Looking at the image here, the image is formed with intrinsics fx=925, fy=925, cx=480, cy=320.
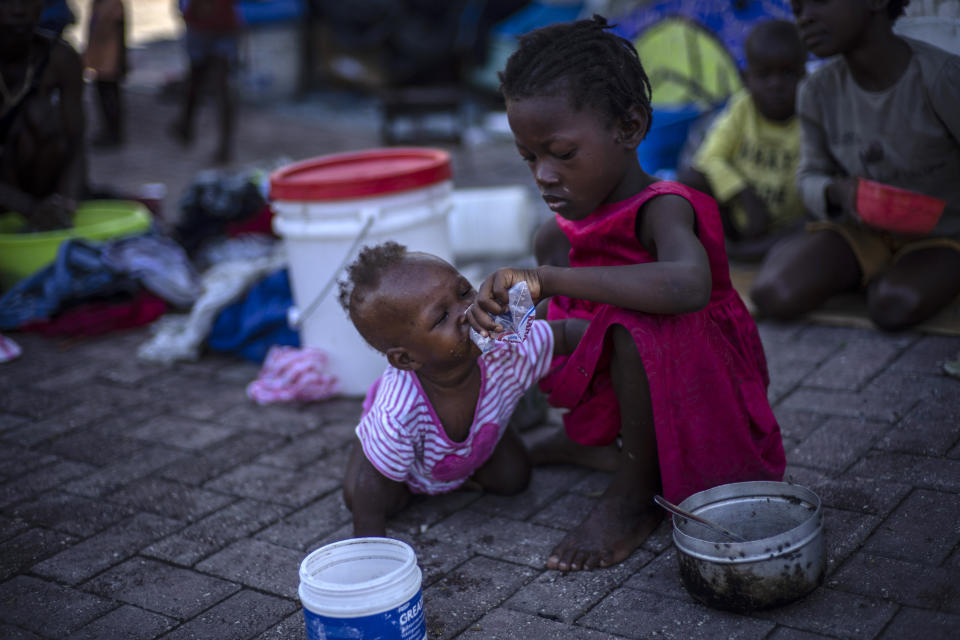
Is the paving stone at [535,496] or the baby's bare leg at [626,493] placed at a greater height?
the baby's bare leg at [626,493]

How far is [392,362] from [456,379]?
0.60ft

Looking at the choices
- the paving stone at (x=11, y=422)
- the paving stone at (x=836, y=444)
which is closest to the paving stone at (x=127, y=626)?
the paving stone at (x=11, y=422)

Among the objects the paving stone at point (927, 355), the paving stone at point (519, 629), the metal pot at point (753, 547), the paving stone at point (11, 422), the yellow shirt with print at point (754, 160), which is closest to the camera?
the metal pot at point (753, 547)

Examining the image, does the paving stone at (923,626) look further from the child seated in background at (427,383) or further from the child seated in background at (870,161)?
the child seated in background at (870,161)

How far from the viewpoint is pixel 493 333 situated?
212cm

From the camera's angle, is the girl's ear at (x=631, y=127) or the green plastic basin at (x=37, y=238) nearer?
the girl's ear at (x=631, y=127)

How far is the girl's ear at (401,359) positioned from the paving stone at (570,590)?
603mm

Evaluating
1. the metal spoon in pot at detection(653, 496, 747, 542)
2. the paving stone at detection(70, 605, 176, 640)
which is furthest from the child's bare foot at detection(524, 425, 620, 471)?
the paving stone at detection(70, 605, 176, 640)

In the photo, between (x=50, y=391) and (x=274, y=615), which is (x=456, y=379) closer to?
(x=274, y=615)

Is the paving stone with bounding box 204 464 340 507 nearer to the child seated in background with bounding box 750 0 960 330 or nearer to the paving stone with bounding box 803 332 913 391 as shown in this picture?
the paving stone with bounding box 803 332 913 391

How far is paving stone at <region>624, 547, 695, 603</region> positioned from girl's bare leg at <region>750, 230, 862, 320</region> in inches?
65.4

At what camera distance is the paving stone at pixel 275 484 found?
2754 millimetres

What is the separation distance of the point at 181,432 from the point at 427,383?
1283 mm

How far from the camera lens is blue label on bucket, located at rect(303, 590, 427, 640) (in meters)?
1.74
